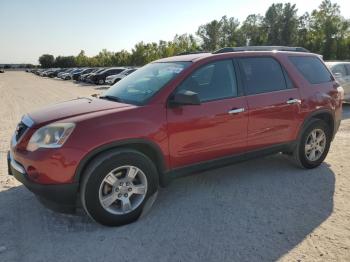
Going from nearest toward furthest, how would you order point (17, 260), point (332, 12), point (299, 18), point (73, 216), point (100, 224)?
point (17, 260) < point (100, 224) < point (73, 216) < point (332, 12) < point (299, 18)

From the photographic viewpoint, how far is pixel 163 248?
3.34 m

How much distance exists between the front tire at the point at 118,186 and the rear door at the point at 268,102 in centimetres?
157

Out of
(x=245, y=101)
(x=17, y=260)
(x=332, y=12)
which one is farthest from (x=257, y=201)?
(x=332, y=12)

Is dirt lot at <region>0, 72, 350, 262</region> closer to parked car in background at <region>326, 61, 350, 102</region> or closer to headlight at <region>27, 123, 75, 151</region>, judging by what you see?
headlight at <region>27, 123, 75, 151</region>

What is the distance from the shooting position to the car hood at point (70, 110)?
3771 millimetres

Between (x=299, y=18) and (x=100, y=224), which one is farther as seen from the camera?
(x=299, y=18)

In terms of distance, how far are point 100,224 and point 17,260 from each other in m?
0.88

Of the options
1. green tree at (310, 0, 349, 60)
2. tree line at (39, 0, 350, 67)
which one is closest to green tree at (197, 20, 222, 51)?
tree line at (39, 0, 350, 67)

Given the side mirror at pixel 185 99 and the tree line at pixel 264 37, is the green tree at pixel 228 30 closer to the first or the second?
the tree line at pixel 264 37

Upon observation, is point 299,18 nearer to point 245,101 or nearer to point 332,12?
point 332,12

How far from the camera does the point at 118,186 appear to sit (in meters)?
3.77

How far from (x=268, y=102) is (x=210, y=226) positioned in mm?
1924

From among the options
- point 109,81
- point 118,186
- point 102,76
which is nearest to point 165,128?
point 118,186

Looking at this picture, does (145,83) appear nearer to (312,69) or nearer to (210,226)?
(210,226)
